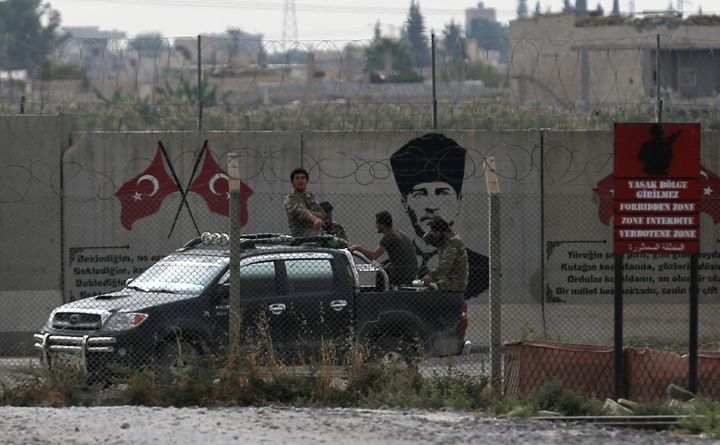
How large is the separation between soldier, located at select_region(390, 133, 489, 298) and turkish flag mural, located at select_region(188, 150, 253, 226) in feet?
6.47

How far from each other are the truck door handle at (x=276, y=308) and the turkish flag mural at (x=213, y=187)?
14.4 ft

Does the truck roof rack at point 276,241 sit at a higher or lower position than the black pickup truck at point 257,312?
higher

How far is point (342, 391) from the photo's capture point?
1162 centimetres

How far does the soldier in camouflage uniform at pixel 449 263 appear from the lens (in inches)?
575

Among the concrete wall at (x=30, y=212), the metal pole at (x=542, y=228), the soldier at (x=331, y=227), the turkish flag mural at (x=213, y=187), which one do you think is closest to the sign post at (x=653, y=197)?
the soldier at (x=331, y=227)

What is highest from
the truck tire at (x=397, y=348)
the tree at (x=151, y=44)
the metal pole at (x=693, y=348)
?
the tree at (x=151, y=44)

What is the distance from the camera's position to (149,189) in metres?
18.1

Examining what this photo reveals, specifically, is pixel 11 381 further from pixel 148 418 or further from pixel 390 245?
pixel 390 245

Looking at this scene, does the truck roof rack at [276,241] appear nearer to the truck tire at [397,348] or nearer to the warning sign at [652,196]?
the truck tire at [397,348]

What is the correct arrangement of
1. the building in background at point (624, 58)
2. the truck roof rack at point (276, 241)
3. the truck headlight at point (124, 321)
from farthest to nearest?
the building in background at point (624, 58)
the truck roof rack at point (276, 241)
the truck headlight at point (124, 321)

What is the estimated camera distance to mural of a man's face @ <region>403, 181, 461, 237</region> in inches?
714

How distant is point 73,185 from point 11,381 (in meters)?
5.52

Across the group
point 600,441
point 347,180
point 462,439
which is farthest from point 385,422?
point 347,180

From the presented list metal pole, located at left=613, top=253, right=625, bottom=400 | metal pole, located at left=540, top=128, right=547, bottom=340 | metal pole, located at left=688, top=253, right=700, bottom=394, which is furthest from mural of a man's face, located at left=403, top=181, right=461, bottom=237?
metal pole, located at left=688, top=253, right=700, bottom=394
